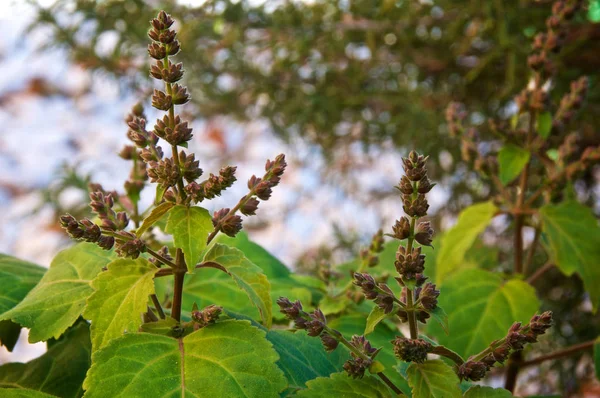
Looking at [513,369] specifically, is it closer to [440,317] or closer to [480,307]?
[480,307]

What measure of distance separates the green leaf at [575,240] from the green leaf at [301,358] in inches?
23.4

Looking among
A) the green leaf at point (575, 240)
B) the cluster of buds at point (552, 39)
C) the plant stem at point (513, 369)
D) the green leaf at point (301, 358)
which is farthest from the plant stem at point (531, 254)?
the green leaf at point (301, 358)

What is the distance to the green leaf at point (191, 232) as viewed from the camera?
1.85 ft

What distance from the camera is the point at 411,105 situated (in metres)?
2.24

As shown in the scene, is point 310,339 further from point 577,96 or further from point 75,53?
point 75,53

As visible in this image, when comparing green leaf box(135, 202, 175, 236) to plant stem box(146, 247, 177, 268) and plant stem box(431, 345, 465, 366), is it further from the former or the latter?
plant stem box(431, 345, 465, 366)

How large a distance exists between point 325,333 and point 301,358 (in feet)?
0.31

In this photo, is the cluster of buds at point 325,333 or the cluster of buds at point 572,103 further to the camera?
the cluster of buds at point 572,103

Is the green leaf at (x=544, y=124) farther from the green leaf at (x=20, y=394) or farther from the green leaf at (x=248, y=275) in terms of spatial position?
the green leaf at (x=20, y=394)

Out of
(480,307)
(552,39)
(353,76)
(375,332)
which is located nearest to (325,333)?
(375,332)

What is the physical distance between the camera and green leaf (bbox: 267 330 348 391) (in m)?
0.64

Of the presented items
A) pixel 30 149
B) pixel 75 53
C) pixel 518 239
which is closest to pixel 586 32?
pixel 518 239

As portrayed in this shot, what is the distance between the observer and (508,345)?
22.7 inches

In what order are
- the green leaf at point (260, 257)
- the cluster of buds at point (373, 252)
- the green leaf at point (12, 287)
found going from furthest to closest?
the green leaf at point (260, 257) < the cluster of buds at point (373, 252) < the green leaf at point (12, 287)
